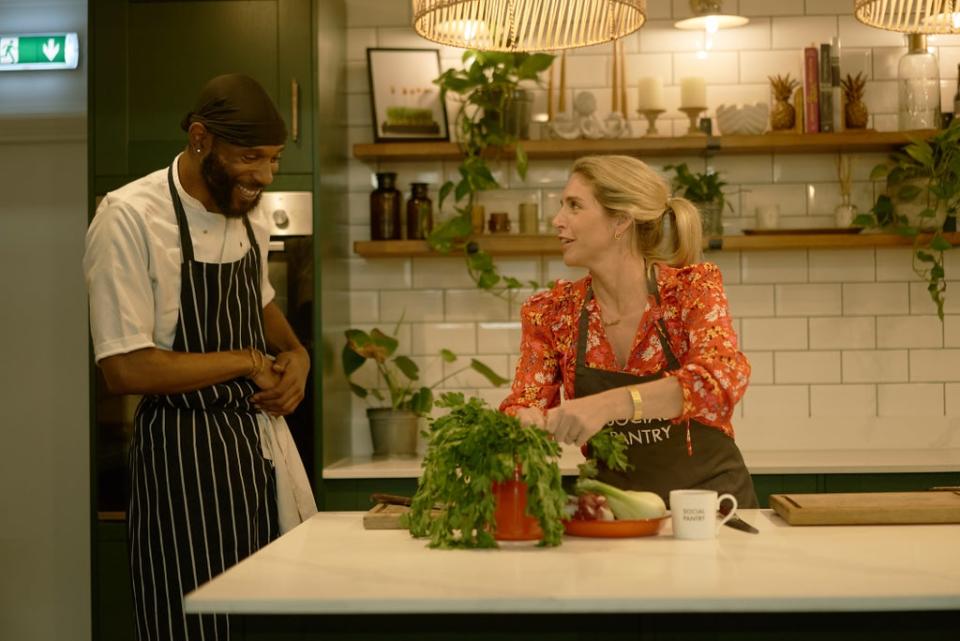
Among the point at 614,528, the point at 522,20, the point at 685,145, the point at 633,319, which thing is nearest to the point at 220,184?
the point at 522,20

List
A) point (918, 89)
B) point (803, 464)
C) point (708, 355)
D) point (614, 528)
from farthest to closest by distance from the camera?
point (918, 89) → point (803, 464) → point (708, 355) → point (614, 528)

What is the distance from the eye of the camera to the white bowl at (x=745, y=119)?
175 inches

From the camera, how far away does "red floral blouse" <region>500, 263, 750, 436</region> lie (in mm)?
2699

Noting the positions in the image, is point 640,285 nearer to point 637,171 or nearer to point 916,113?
point 637,171

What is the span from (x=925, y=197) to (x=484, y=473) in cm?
298

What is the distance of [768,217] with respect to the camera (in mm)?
4492

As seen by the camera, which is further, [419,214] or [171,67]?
[419,214]

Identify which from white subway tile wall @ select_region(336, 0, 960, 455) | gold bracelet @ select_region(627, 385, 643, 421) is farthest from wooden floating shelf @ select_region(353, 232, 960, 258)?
gold bracelet @ select_region(627, 385, 643, 421)

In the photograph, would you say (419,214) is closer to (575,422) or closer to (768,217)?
(768,217)

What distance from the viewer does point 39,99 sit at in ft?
15.9

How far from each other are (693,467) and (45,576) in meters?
3.23

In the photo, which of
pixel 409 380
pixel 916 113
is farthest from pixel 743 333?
pixel 409 380

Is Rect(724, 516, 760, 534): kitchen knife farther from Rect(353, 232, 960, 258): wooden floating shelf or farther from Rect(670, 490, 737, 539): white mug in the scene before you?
Rect(353, 232, 960, 258): wooden floating shelf

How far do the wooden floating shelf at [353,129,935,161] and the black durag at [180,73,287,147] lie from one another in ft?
5.44
